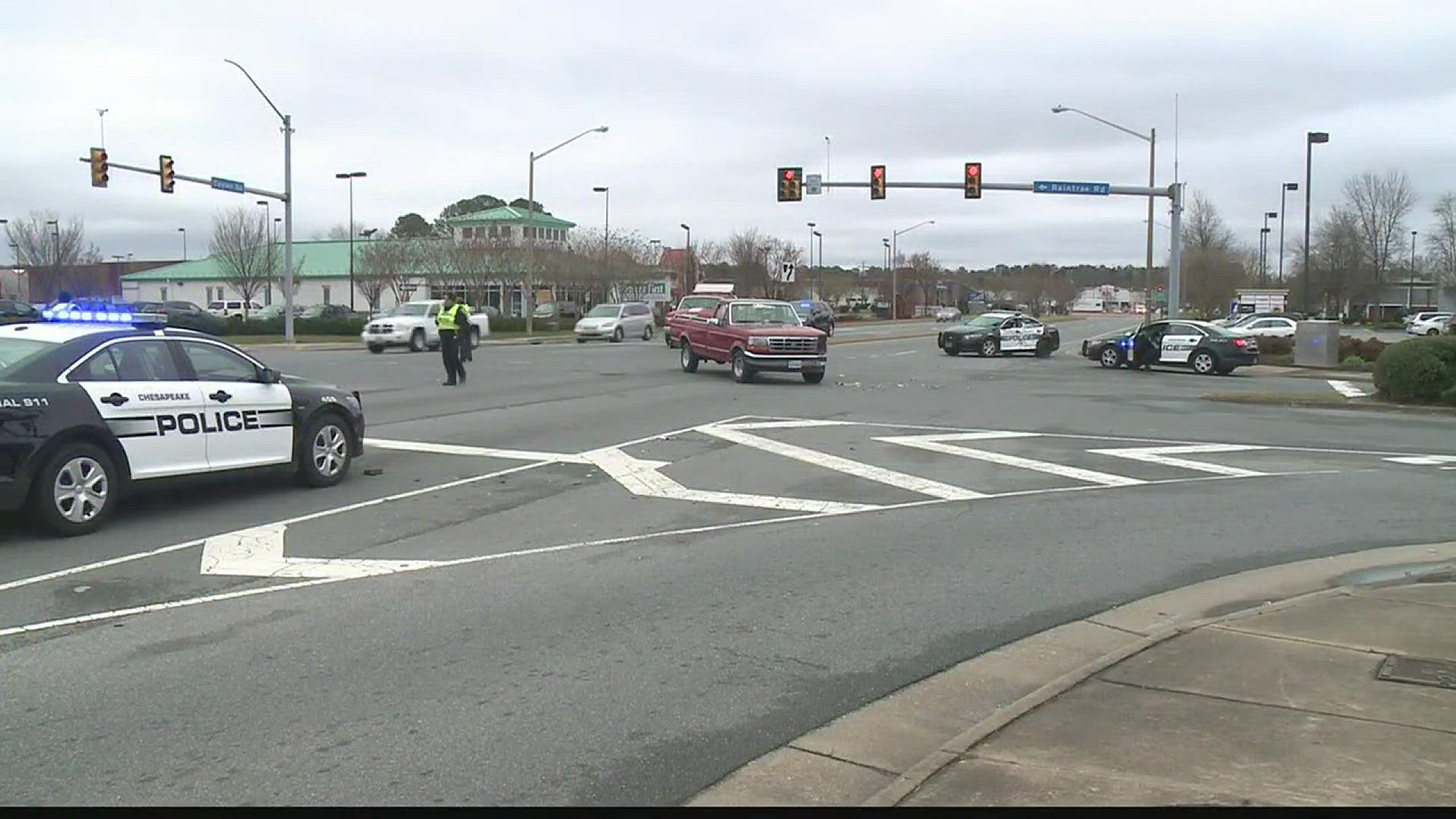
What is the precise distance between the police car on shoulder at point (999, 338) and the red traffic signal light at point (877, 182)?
5.21m

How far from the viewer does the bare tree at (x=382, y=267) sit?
76.1 metres

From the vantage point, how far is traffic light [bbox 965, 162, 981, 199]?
38.5 meters

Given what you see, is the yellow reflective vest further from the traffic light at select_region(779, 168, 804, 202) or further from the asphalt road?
the traffic light at select_region(779, 168, 804, 202)

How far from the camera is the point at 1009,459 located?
45.7 ft

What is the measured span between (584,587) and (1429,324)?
2662 inches

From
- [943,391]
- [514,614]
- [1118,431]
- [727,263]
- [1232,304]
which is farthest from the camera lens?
[727,263]

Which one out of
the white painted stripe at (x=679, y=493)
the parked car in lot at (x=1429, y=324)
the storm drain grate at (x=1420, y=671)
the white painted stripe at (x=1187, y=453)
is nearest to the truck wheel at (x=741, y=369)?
the white painted stripe at (x=1187, y=453)

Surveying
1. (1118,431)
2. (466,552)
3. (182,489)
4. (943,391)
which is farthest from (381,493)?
(943,391)

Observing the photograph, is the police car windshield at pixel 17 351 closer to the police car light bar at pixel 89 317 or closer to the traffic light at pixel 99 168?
the police car light bar at pixel 89 317

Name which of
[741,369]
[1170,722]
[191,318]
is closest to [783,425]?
[741,369]

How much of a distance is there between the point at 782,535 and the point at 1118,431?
924 cm

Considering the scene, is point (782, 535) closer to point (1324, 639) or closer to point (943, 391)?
point (1324, 639)

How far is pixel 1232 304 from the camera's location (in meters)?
86.2
